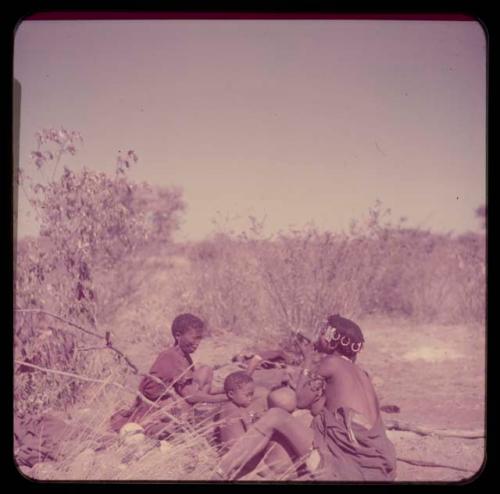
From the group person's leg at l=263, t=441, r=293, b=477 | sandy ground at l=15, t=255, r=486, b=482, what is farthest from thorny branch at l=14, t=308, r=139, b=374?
person's leg at l=263, t=441, r=293, b=477

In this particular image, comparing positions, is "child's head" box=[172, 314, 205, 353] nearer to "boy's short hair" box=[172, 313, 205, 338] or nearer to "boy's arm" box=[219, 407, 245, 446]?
"boy's short hair" box=[172, 313, 205, 338]

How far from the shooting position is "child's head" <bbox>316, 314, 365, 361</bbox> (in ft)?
11.8

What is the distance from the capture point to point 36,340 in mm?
3582

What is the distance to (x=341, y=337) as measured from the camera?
360 centimetres

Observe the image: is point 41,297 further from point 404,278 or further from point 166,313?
point 404,278

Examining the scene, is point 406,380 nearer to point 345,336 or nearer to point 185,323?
point 345,336

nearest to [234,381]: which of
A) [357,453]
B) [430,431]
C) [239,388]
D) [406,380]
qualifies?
A: [239,388]

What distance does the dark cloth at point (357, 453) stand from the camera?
11.7ft

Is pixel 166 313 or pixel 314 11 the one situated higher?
pixel 314 11

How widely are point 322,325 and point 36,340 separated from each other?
1.18m

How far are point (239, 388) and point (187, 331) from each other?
32cm

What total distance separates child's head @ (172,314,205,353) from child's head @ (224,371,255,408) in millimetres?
201
